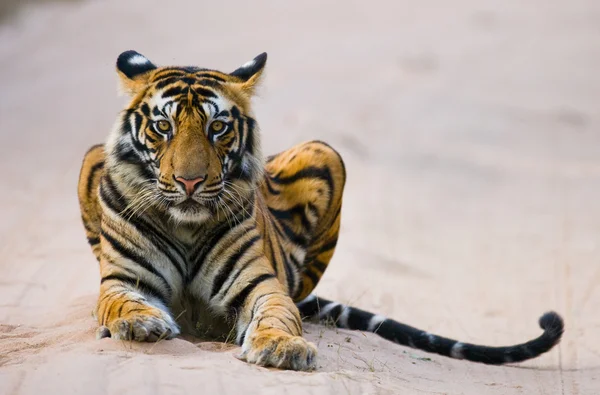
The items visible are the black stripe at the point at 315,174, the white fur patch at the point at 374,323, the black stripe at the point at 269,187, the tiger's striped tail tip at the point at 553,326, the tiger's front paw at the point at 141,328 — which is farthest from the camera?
the black stripe at the point at 315,174

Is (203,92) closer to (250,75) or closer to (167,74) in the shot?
(167,74)

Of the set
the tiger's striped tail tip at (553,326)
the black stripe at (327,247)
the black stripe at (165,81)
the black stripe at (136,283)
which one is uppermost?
the black stripe at (165,81)

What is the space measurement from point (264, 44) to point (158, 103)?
42.9ft

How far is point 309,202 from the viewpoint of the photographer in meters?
6.70

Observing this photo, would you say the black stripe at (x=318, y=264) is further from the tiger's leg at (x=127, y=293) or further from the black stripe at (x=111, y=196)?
the black stripe at (x=111, y=196)

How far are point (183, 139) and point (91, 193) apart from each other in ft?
5.16

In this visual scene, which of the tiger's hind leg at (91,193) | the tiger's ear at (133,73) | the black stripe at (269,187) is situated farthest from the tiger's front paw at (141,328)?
the black stripe at (269,187)

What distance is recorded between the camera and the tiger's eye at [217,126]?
206 inches

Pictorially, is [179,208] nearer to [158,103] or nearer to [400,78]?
[158,103]

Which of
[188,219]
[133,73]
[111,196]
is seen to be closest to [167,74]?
[133,73]

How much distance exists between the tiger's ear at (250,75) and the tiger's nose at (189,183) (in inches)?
30.0

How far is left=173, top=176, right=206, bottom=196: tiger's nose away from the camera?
4.99 meters

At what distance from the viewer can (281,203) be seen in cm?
671

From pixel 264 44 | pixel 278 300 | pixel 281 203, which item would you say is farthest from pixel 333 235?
pixel 264 44
